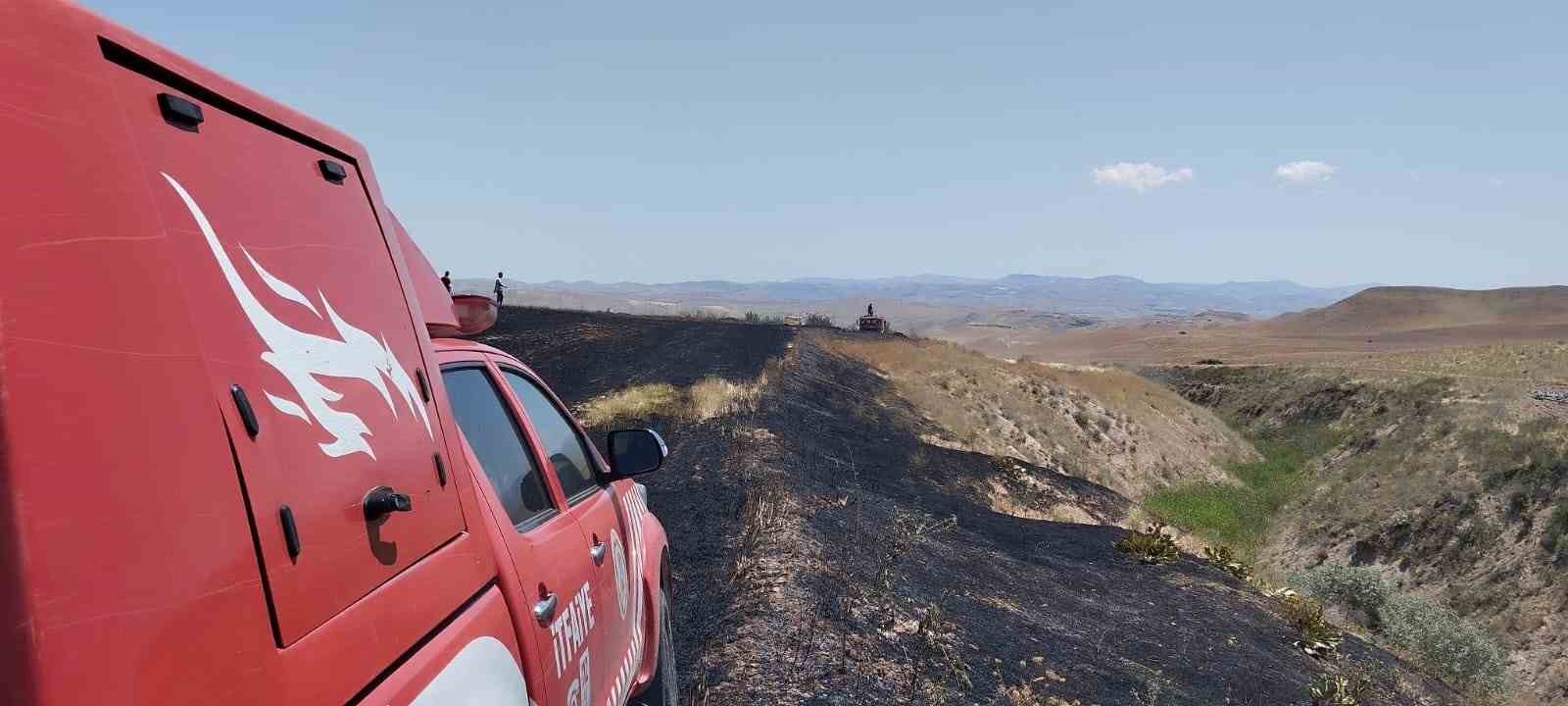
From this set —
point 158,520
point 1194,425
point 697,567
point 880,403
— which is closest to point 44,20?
point 158,520

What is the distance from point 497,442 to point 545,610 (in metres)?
0.62

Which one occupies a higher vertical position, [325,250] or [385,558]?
[325,250]

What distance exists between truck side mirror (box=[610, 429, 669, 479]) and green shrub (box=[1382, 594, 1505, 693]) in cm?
1216

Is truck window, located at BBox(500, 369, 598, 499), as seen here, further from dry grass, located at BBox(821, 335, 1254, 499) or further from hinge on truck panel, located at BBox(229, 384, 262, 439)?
dry grass, located at BBox(821, 335, 1254, 499)

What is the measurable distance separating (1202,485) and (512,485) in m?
34.7

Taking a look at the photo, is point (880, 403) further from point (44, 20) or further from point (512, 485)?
point (44, 20)

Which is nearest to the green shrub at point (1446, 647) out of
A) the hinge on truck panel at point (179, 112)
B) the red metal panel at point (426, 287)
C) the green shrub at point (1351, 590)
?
the green shrub at point (1351, 590)

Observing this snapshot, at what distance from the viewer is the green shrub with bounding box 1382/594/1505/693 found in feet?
42.9

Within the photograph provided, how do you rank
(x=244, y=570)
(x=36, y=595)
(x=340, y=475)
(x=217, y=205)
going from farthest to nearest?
(x=340, y=475) < (x=217, y=205) < (x=244, y=570) < (x=36, y=595)

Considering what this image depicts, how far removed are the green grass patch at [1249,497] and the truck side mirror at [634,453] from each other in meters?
20.9

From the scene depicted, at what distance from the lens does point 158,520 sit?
1340 mm

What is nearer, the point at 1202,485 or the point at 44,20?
the point at 44,20

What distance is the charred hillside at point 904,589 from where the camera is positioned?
→ 245 inches

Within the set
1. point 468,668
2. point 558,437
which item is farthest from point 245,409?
point 558,437
